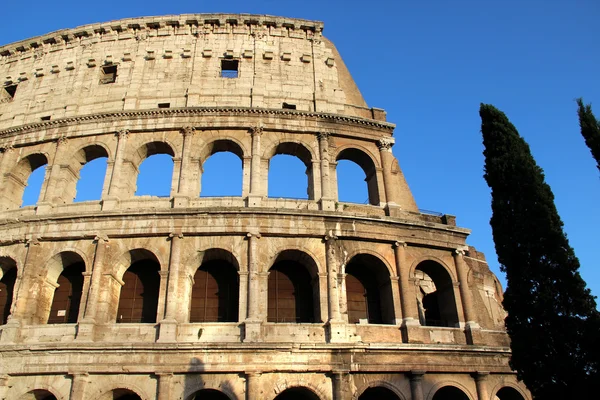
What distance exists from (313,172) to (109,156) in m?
7.67

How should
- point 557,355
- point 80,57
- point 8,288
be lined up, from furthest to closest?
point 80,57 < point 8,288 < point 557,355

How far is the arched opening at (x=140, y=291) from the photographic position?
1576 centimetres

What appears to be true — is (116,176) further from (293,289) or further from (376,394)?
(376,394)

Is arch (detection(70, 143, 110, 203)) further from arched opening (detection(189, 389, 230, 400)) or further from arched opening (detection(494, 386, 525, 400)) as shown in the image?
arched opening (detection(494, 386, 525, 400))

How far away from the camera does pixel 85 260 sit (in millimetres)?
15648

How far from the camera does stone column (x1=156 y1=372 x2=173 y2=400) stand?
13.5 metres

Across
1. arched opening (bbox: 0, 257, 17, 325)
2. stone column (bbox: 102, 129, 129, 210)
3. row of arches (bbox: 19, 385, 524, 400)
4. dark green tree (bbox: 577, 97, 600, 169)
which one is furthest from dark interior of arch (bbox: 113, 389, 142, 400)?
dark green tree (bbox: 577, 97, 600, 169)

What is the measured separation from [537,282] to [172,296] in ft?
34.4

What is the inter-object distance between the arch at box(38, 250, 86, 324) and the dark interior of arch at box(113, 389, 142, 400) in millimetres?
2980

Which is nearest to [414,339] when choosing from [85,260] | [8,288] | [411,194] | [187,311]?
[411,194]

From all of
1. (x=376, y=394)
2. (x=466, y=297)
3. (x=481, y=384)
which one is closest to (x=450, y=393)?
(x=481, y=384)

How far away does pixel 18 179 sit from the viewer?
736 inches

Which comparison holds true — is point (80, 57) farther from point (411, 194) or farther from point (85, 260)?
point (411, 194)

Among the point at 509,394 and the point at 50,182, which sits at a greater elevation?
the point at 50,182
